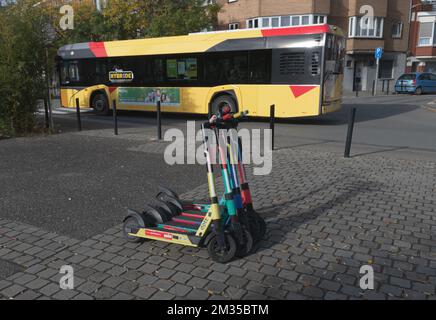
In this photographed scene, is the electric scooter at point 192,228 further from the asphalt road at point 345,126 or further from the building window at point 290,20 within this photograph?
the building window at point 290,20

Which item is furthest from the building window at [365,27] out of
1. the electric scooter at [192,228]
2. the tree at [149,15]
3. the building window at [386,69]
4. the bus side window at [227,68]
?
the electric scooter at [192,228]

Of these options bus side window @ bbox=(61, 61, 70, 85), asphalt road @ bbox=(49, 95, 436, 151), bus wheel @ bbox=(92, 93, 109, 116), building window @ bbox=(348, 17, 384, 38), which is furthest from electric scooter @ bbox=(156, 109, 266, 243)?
building window @ bbox=(348, 17, 384, 38)

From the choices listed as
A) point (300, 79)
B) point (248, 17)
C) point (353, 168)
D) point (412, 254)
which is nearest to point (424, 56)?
point (248, 17)

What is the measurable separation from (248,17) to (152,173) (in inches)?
1078

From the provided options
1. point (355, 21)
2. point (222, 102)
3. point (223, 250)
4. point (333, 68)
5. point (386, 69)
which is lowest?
point (223, 250)

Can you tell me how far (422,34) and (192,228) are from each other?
1606 inches

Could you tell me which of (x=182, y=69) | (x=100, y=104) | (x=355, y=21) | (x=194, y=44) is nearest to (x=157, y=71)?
(x=182, y=69)

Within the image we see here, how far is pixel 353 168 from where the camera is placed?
7.10 metres

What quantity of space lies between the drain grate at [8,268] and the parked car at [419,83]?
28.9 meters

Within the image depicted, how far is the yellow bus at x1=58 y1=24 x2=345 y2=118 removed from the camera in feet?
40.2

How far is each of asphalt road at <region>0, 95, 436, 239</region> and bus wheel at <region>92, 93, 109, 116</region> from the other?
2.88 meters

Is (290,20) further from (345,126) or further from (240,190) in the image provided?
(240,190)

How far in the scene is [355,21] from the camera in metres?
31.8

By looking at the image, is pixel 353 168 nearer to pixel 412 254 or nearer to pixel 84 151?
pixel 412 254
